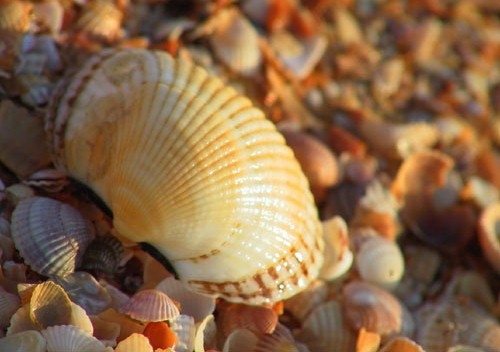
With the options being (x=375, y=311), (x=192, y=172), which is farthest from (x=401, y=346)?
(x=192, y=172)

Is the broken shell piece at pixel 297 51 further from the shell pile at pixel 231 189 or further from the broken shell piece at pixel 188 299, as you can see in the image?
the broken shell piece at pixel 188 299

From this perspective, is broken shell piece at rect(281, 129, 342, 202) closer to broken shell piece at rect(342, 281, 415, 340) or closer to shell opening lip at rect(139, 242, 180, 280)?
broken shell piece at rect(342, 281, 415, 340)

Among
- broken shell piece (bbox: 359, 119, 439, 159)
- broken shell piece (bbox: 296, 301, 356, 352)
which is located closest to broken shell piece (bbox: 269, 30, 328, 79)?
broken shell piece (bbox: 359, 119, 439, 159)

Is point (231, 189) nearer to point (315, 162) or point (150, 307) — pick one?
point (150, 307)

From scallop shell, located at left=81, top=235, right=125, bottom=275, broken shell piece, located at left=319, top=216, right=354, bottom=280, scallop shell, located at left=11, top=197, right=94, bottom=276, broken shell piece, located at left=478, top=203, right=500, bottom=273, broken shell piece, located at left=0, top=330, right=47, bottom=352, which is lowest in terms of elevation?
broken shell piece, located at left=478, top=203, right=500, bottom=273

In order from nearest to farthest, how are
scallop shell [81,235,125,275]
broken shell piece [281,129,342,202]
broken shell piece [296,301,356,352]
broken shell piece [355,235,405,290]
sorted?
scallop shell [81,235,125,275]
broken shell piece [296,301,356,352]
broken shell piece [355,235,405,290]
broken shell piece [281,129,342,202]

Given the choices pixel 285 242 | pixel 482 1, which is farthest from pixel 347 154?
pixel 482 1
